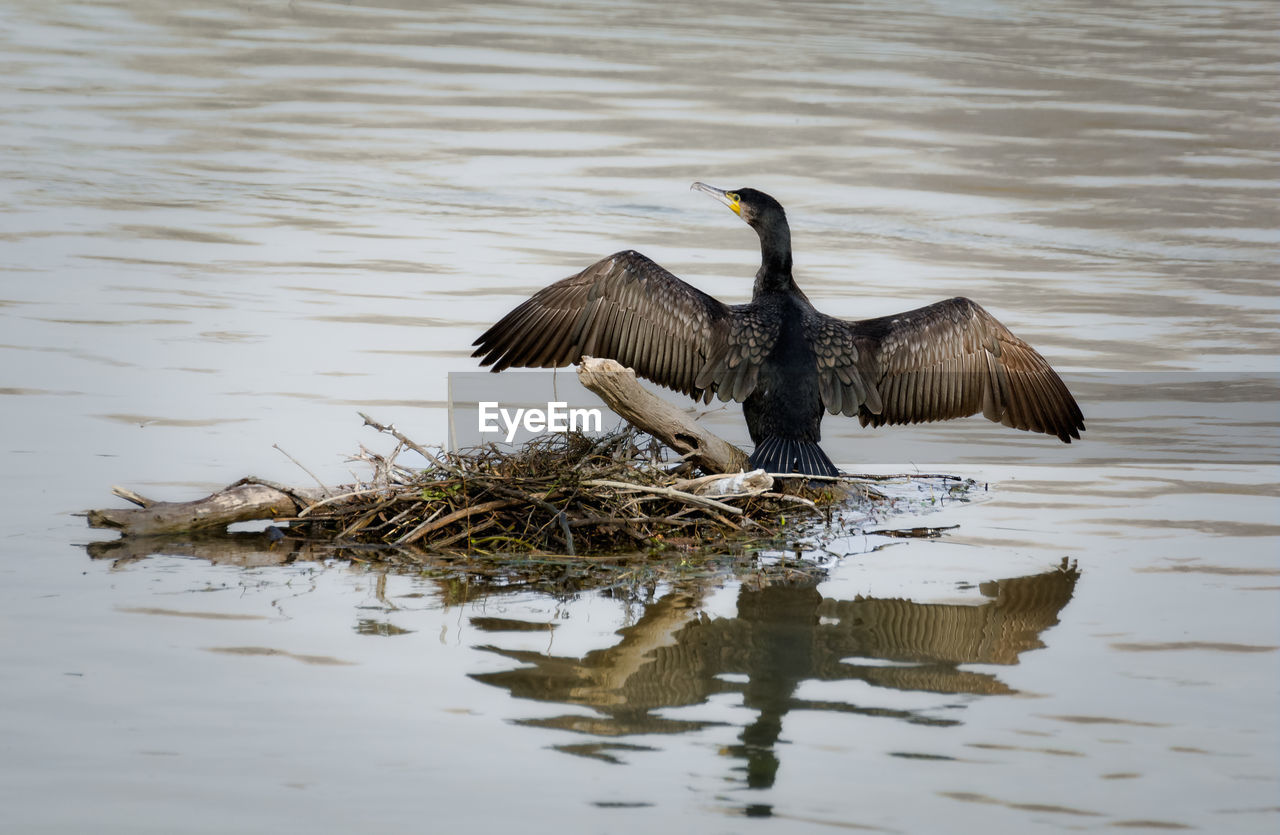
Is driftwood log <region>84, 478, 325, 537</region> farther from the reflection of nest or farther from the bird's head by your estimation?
the bird's head

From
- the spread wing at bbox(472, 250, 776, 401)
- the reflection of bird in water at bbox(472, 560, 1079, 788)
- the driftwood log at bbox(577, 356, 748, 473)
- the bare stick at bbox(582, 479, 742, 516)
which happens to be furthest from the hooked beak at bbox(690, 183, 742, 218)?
the reflection of bird in water at bbox(472, 560, 1079, 788)

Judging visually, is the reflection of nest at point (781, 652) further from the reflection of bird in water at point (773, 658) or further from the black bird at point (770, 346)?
the black bird at point (770, 346)

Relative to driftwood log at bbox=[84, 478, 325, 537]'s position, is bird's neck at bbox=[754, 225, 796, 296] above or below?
above

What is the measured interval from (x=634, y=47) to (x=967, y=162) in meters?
7.30

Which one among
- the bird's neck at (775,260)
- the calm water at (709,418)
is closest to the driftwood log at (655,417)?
the calm water at (709,418)

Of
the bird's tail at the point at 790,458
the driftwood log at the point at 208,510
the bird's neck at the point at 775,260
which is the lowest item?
the driftwood log at the point at 208,510

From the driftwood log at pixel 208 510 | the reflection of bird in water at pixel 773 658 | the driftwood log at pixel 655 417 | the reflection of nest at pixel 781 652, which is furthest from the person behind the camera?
the driftwood log at pixel 655 417

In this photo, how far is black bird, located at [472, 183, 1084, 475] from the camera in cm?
798

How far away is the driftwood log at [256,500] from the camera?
701cm

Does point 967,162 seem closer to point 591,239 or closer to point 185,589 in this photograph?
point 591,239

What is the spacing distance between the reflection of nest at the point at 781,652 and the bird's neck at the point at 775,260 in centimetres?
200

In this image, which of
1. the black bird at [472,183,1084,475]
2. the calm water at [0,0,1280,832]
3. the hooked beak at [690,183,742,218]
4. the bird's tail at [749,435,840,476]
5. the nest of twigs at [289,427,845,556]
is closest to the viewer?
the calm water at [0,0,1280,832]

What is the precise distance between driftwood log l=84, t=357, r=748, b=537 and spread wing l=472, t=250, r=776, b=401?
2.19ft

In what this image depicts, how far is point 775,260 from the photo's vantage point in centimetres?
822
